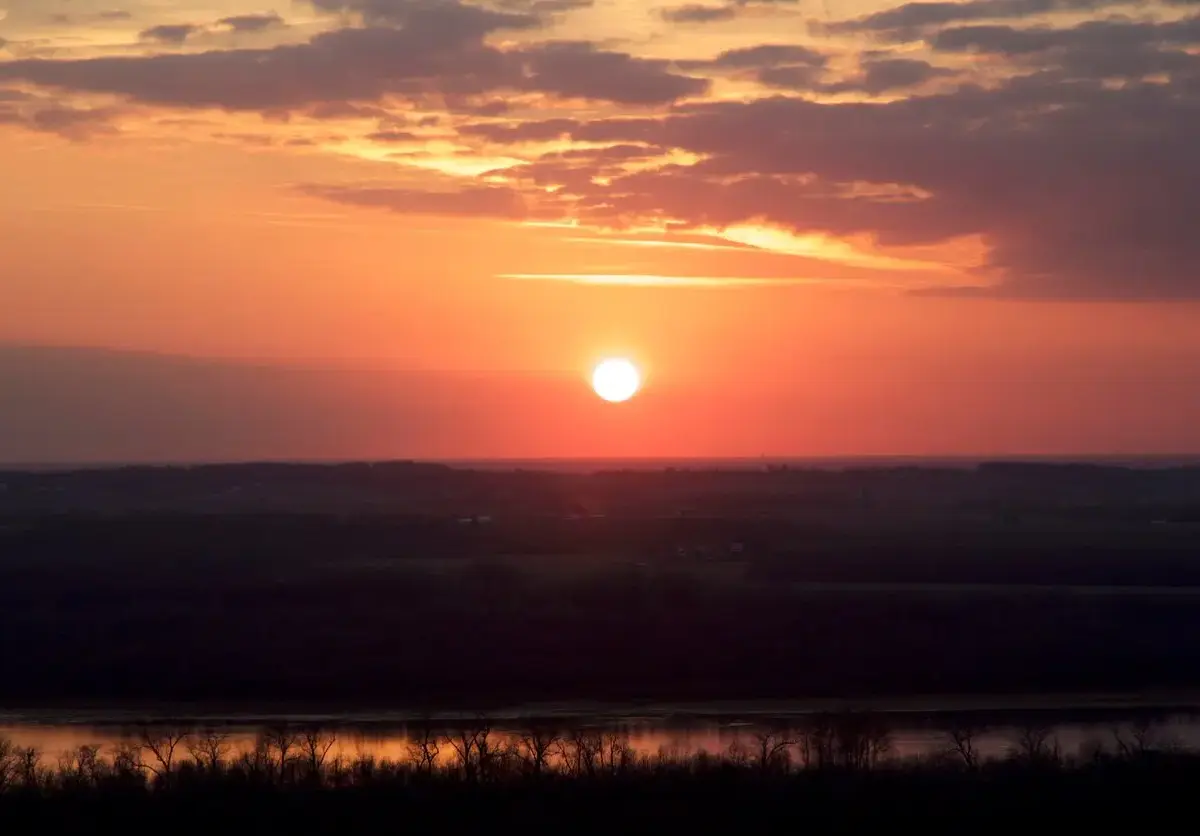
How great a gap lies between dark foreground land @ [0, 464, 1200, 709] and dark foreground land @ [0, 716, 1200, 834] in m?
9.40

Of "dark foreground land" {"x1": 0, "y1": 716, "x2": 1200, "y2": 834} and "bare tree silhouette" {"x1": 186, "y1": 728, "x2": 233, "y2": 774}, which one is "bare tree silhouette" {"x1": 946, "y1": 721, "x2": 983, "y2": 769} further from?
"bare tree silhouette" {"x1": 186, "y1": 728, "x2": 233, "y2": 774}

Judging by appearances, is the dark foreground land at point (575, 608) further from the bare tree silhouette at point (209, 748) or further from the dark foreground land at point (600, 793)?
the dark foreground land at point (600, 793)

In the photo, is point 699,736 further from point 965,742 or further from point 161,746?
point 161,746

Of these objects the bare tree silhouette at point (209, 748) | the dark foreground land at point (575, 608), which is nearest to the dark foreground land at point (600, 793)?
the bare tree silhouette at point (209, 748)

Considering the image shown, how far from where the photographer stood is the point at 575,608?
133 ft

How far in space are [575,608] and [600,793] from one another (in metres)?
19.3

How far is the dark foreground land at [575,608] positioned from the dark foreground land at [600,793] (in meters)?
9.40

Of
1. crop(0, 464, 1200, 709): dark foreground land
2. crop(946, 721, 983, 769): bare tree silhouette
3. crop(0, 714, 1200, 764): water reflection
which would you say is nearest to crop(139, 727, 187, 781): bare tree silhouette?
crop(0, 714, 1200, 764): water reflection

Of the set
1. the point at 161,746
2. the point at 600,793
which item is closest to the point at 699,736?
the point at 600,793

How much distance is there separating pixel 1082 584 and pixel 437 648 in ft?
79.8

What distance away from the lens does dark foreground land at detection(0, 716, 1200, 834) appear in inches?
794

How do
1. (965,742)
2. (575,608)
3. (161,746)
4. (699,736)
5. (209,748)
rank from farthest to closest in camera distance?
(575,608)
(699,736)
(161,746)
(965,742)
(209,748)

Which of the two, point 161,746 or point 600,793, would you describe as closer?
point 600,793

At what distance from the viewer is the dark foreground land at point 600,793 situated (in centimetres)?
2017
